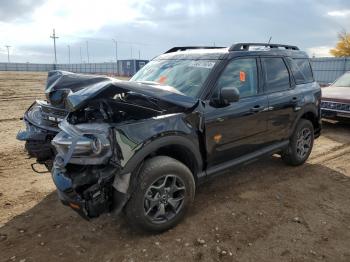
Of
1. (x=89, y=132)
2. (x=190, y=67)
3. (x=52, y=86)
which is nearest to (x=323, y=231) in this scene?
(x=190, y=67)

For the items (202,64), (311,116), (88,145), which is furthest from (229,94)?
(311,116)

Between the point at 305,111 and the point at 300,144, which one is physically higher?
the point at 305,111

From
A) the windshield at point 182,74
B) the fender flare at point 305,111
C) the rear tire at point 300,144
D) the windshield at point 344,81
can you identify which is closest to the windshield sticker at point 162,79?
the windshield at point 182,74

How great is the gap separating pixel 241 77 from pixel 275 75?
88 centimetres

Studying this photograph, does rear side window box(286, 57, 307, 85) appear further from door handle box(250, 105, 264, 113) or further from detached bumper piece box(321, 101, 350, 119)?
detached bumper piece box(321, 101, 350, 119)

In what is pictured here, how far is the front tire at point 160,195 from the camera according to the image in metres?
3.28

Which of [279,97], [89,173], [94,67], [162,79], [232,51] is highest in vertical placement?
[94,67]

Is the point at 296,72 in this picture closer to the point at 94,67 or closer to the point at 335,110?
the point at 335,110

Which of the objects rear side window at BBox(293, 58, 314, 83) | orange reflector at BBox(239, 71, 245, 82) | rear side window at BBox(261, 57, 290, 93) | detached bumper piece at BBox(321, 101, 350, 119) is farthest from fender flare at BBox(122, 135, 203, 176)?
detached bumper piece at BBox(321, 101, 350, 119)

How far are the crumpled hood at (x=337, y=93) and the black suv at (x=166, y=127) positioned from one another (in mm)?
4168

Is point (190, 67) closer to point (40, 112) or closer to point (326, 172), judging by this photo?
point (40, 112)

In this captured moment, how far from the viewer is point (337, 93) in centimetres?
905

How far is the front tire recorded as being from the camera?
328cm

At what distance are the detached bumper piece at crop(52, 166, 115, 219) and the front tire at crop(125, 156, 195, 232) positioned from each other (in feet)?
0.87
